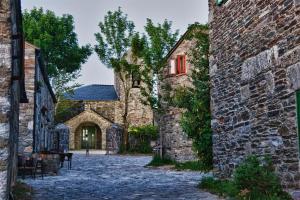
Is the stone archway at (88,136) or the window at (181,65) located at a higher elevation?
the window at (181,65)

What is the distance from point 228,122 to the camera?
995cm

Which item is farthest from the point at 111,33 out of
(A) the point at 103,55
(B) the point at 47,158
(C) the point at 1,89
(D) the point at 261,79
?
(C) the point at 1,89

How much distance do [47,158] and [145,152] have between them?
16162 millimetres

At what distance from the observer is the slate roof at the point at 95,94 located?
3894cm

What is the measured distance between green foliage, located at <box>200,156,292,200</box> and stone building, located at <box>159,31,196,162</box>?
444 inches

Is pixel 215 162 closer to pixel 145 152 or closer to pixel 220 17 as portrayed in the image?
pixel 220 17

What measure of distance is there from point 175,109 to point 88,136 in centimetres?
1824

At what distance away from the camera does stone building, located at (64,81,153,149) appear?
35.7 metres

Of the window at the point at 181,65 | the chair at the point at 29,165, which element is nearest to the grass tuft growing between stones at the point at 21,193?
the chair at the point at 29,165

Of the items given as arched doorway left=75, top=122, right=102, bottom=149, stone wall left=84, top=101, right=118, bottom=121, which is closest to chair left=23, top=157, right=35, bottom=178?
arched doorway left=75, top=122, right=102, bottom=149

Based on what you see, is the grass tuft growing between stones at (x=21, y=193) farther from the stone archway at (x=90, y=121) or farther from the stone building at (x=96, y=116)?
the stone archway at (x=90, y=121)

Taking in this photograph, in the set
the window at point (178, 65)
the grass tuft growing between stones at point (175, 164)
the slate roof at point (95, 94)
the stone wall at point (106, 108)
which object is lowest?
the grass tuft growing between stones at point (175, 164)

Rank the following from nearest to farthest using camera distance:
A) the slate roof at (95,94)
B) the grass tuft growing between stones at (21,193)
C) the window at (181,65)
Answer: the grass tuft growing between stones at (21,193)
the window at (181,65)
the slate roof at (95,94)

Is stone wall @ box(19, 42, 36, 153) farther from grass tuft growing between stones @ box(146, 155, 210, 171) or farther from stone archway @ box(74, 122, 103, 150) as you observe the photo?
stone archway @ box(74, 122, 103, 150)
